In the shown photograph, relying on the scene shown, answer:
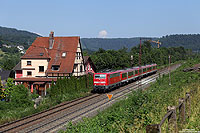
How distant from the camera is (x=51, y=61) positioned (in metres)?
47.2

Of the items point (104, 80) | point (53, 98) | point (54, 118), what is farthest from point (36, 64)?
point (54, 118)

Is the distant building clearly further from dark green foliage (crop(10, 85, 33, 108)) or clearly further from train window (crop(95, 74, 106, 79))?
dark green foliage (crop(10, 85, 33, 108))

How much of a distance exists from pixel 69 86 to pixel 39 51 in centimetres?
Result: 1501

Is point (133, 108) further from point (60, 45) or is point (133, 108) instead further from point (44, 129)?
point (60, 45)

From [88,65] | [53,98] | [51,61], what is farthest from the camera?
[88,65]

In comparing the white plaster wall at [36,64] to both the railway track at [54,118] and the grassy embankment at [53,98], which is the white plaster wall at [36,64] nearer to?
the grassy embankment at [53,98]

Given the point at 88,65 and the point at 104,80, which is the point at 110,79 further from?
the point at 88,65

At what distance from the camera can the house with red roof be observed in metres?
45.2

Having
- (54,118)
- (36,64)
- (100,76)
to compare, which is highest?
(36,64)

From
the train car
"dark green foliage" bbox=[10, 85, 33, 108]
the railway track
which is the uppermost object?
the train car

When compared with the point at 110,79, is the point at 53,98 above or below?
below

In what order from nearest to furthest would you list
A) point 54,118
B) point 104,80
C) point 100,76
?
point 54,118 → point 104,80 → point 100,76

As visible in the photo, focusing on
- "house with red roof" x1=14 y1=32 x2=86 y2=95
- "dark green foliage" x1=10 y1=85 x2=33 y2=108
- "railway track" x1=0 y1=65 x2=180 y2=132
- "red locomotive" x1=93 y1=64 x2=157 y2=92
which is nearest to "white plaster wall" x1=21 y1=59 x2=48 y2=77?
"house with red roof" x1=14 y1=32 x2=86 y2=95

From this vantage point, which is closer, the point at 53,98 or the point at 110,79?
the point at 53,98
